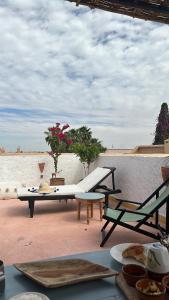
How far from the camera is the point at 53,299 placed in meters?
1.20

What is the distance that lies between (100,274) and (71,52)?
8022 mm

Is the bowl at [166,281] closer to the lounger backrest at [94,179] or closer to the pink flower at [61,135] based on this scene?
the lounger backrest at [94,179]

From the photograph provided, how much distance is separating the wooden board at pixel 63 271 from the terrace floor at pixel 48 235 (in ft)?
6.55

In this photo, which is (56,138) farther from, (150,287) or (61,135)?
(150,287)

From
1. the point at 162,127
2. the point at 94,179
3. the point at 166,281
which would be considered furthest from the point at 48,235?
the point at 162,127

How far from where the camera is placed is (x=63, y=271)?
1.43m

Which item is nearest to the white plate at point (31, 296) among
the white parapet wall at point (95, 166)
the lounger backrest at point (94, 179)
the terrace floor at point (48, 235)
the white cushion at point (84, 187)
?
the terrace floor at point (48, 235)

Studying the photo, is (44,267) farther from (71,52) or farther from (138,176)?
(71,52)

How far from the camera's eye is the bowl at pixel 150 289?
1126mm

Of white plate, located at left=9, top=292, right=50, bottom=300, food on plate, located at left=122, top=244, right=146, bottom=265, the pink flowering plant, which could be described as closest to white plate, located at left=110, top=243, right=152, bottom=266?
food on plate, located at left=122, top=244, right=146, bottom=265

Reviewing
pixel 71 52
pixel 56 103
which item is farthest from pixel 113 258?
pixel 56 103

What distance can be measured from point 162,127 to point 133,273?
52.7 ft

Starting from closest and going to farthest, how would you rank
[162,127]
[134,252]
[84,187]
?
[134,252], [84,187], [162,127]

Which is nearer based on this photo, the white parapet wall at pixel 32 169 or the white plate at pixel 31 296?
the white plate at pixel 31 296
